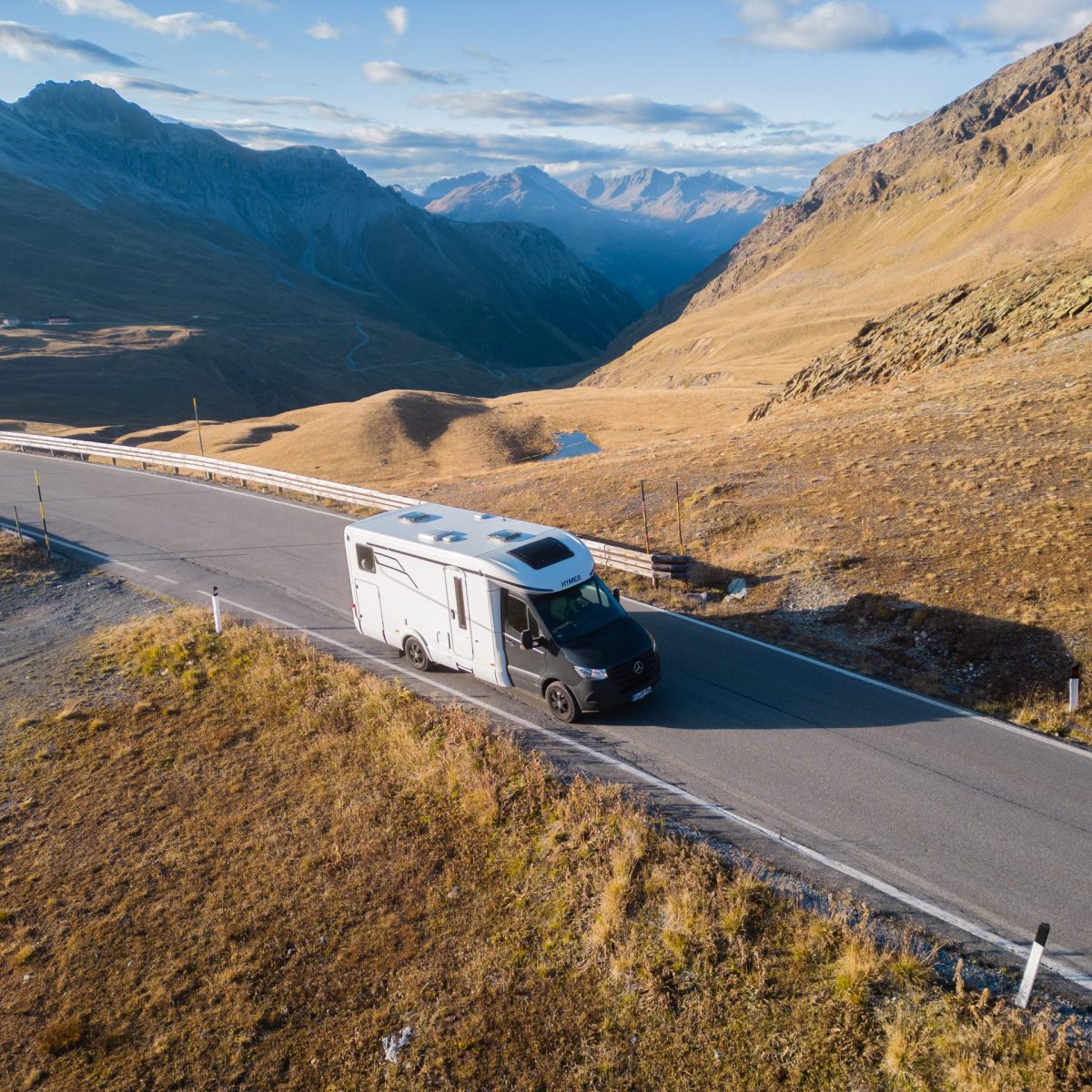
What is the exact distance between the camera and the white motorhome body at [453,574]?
13805mm

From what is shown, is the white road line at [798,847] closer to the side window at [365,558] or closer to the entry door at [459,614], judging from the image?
the entry door at [459,614]

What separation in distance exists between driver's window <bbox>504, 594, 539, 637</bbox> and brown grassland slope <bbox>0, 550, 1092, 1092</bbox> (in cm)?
178

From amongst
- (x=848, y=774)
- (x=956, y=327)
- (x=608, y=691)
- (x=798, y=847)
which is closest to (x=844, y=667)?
(x=848, y=774)

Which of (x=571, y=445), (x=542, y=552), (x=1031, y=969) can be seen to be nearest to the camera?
(x=1031, y=969)

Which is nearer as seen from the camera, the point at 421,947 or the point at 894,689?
the point at 421,947

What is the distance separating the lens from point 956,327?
133 feet

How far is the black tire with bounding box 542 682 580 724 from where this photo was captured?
13.5 meters

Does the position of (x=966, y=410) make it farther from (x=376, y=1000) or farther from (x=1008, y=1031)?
(x=376, y=1000)

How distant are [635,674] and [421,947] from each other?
226 inches

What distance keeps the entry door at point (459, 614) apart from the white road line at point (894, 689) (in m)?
5.55

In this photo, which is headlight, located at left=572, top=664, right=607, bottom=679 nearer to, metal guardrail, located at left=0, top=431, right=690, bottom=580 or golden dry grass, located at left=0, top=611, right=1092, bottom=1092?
golden dry grass, located at left=0, top=611, right=1092, bottom=1092

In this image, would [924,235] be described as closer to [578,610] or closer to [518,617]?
[578,610]

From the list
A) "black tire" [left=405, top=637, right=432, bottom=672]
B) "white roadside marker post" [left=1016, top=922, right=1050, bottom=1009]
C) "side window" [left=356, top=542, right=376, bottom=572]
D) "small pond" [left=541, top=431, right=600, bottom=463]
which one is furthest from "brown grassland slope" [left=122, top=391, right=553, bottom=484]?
"white roadside marker post" [left=1016, top=922, right=1050, bottom=1009]

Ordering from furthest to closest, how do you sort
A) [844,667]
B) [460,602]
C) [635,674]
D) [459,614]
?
[844,667] → [459,614] → [460,602] → [635,674]
